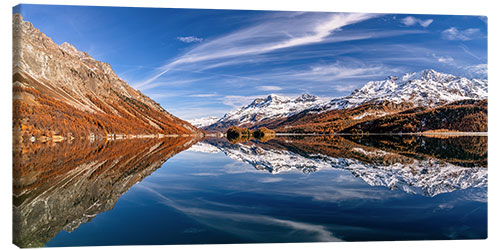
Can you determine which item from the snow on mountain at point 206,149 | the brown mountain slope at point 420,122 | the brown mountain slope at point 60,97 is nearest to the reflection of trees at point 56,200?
the brown mountain slope at point 60,97

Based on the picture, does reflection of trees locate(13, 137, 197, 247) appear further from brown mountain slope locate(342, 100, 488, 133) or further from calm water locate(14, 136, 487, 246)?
brown mountain slope locate(342, 100, 488, 133)

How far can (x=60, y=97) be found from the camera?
282ft

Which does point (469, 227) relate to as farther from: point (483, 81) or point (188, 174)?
point (188, 174)

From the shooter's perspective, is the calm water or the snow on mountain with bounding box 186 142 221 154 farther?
the snow on mountain with bounding box 186 142 221 154

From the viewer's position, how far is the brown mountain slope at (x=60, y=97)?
27.9ft

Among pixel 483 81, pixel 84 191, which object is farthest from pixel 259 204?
pixel 483 81

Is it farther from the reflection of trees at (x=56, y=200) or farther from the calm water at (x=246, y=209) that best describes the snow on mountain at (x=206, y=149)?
the calm water at (x=246, y=209)

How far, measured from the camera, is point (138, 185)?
9992mm

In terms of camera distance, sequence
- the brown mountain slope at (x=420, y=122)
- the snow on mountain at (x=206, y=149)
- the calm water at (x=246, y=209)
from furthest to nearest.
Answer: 1. the brown mountain slope at (x=420, y=122)
2. the snow on mountain at (x=206, y=149)
3. the calm water at (x=246, y=209)

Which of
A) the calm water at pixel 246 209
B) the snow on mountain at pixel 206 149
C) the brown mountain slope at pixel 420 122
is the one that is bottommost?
the snow on mountain at pixel 206 149

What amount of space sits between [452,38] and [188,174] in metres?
11.2

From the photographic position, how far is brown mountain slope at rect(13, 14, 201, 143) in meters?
8.52

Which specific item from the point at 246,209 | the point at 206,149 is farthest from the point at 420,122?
the point at 246,209

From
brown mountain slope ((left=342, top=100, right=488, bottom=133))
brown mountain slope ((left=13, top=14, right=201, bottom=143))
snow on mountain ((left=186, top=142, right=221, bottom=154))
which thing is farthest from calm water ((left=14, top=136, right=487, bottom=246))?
brown mountain slope ((left=342, top=100, right=488, bottom=133))
